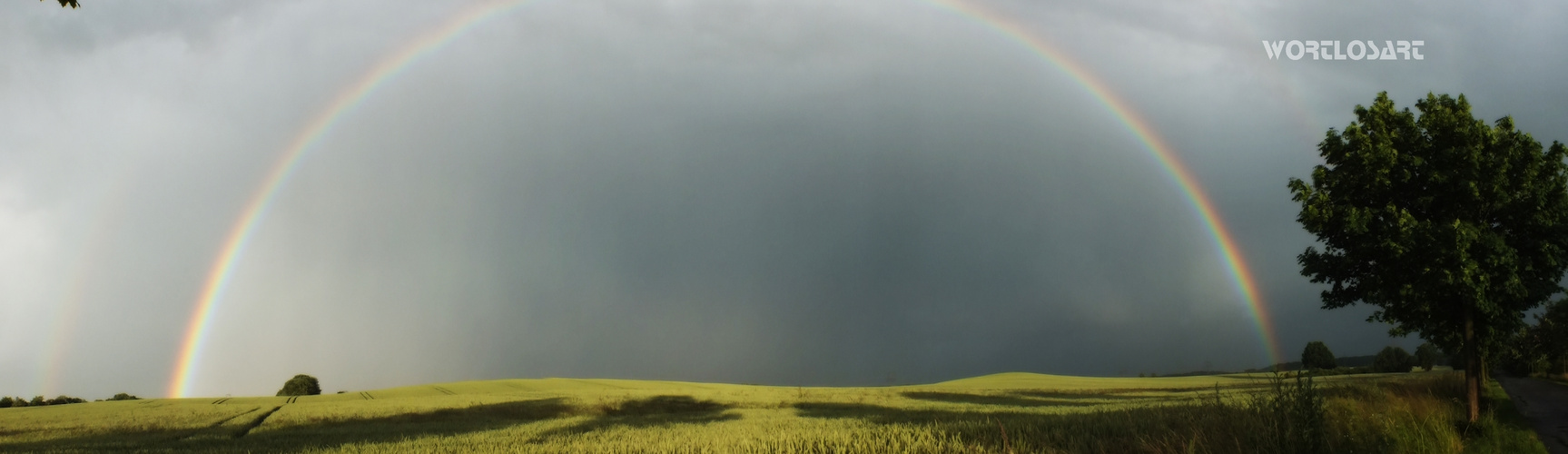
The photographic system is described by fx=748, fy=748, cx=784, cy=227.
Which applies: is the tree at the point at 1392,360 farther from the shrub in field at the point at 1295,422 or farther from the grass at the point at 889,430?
the shrub in field at the point at 1295,422

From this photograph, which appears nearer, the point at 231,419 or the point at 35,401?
the point at 231,419

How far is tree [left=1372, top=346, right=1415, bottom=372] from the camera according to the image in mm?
116438

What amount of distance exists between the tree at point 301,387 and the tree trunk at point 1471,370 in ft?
319

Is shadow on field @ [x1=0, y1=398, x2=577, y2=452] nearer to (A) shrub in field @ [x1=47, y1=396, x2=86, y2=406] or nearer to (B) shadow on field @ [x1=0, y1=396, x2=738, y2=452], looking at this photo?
(B) shadow on field @ [x1=0, y1=396, x2=738, y2=452]

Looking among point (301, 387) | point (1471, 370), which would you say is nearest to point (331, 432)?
point (1471, 370)

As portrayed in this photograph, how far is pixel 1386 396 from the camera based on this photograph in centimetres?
2088

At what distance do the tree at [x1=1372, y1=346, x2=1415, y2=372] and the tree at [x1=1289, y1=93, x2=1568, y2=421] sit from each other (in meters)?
118

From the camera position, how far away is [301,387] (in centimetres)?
8531

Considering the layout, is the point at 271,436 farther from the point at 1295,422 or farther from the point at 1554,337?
the point at 1554,337

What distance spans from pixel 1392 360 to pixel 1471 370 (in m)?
127

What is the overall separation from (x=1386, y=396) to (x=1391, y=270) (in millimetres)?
3955

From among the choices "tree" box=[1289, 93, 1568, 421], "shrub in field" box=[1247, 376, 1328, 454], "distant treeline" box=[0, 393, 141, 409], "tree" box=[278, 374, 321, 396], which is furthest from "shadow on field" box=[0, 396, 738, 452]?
"tree" box=[278, 374, 321, 396]

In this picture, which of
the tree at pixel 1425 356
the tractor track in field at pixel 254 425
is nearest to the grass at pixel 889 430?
the tractor track in field at pixel 254 425

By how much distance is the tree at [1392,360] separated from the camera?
116438mm
